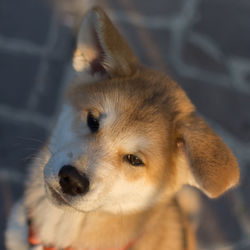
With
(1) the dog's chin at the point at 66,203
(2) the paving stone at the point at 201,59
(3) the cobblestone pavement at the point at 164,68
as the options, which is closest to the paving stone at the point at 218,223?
(3) the cobblestone pavement at the point at 164,68

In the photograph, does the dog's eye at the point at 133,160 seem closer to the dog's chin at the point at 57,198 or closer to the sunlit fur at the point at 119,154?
the sunlit fur at the point at 119,154

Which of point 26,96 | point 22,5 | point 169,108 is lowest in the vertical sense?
point 26,96

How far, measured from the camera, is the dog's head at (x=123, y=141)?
1873 millimetres

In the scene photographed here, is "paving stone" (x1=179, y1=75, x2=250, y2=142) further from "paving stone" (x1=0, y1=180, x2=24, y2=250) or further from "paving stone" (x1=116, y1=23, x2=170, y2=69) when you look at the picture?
"paving stone" (x1=0, y1=180, x2=24, y2=250)

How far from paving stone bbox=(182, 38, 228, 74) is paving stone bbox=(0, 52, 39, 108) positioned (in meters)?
1.64

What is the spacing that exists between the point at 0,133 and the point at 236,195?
237 cm

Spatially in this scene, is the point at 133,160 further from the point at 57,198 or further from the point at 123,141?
the point at 57,198

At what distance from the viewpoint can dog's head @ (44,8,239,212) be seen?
1873mm

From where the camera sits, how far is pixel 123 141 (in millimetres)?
2000

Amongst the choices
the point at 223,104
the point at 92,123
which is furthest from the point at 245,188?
the point at 92,123

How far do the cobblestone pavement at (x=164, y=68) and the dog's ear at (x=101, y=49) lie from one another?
121 cm

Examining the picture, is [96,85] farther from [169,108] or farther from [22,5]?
[22,5]

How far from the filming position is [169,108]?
2.17 m

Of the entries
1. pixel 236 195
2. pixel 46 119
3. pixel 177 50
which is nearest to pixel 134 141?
pixel 46 119
